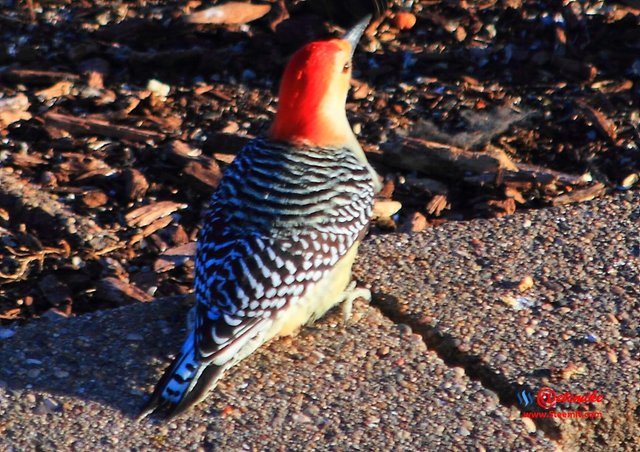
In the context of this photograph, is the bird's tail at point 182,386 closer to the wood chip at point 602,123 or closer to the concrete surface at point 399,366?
the concrete surface at point 399,366

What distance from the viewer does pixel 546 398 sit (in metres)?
4.46

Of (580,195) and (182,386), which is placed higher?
(182,386)

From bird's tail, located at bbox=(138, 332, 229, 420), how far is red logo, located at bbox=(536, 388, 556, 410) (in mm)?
1291

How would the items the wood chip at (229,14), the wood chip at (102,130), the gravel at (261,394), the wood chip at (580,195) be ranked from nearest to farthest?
the gravel at (261,394) < the wood chip at (580,195) < the wood chip at (102,130) < the wood chip at (229,14)

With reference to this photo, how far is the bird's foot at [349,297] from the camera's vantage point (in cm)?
495

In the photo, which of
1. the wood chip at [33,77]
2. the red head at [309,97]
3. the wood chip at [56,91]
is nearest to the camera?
the red head at [309,97]

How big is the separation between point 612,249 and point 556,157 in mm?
1065

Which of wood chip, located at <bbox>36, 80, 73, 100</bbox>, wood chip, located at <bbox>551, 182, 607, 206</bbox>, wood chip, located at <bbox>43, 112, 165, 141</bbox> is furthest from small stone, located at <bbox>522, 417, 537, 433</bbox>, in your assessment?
wood chip, located at <bbox>36, 80, 73, 100</bbox>

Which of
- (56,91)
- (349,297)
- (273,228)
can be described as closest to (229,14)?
(56,91)

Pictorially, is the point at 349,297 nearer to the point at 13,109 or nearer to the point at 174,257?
the point at 174,257

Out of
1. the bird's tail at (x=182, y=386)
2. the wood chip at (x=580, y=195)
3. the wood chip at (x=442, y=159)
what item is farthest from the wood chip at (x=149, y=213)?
the wood chip at (x=580, y=195)

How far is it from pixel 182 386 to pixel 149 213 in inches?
68.5

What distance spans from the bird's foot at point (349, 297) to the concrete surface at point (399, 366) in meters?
0.05

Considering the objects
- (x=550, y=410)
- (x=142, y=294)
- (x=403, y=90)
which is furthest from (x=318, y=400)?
(x=403, y=90)
